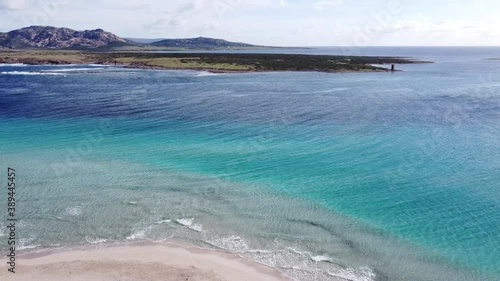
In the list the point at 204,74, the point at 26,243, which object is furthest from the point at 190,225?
the point at 204,74

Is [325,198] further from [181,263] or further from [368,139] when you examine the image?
[368,139]

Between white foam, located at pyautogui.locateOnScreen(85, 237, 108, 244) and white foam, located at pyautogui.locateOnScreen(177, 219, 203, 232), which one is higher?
white foam, located at pyautogui.locateOnScreen(85, 237, 108, 244)

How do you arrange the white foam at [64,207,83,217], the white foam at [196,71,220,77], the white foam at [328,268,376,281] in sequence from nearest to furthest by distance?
the white foam at [328,268,376,281] → the white foam at [64,207,83,217] → the white foam at [196,71,220,77]

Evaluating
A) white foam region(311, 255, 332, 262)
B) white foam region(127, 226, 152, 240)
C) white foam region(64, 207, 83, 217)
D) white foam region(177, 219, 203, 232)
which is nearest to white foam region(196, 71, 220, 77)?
white foam region(64, 207, 83, 217)

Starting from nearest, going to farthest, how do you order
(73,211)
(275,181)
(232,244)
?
(232,244) < (73,211) < (275,181)

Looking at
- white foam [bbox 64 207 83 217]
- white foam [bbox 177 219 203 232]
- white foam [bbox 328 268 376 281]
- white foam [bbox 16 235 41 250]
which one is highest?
white foam [bbox 64 207 83 217]

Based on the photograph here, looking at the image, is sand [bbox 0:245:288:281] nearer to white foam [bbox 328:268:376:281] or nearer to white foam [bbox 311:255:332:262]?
white foam [bbox 311:255:332:262]

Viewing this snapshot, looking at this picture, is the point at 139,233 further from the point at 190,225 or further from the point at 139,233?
the point at 190,225
